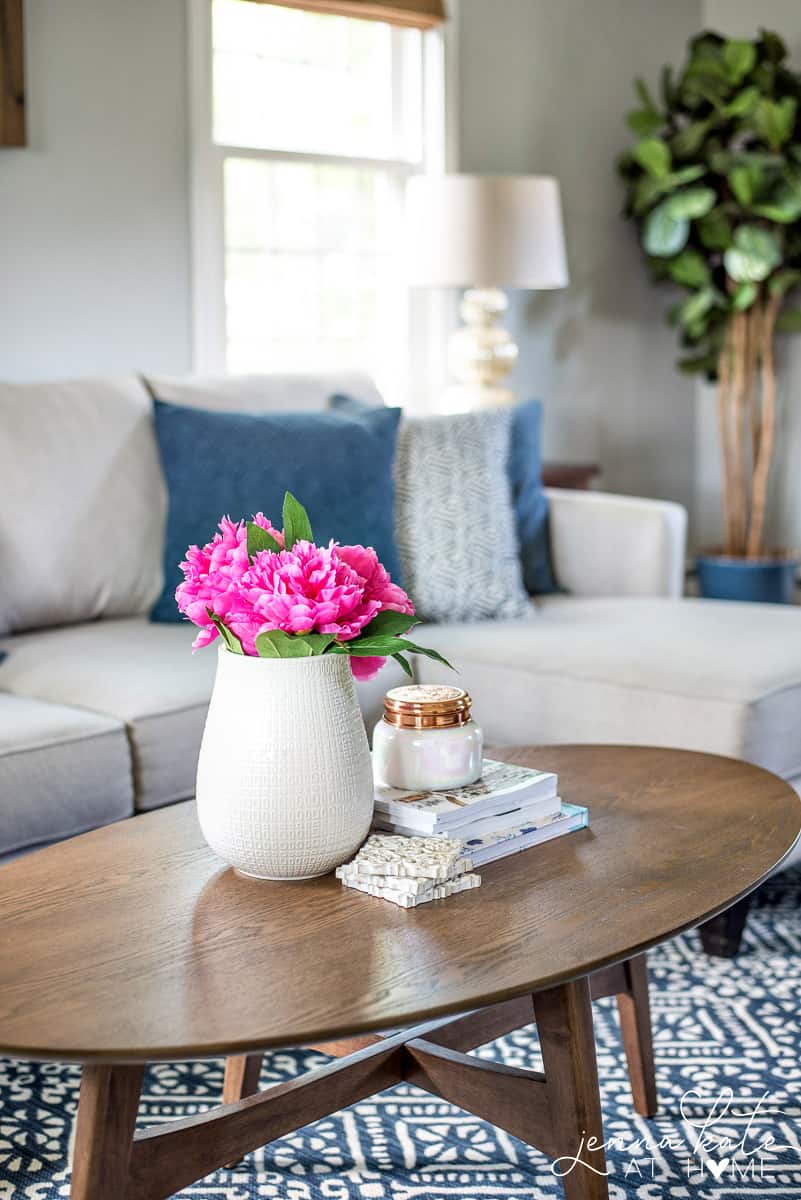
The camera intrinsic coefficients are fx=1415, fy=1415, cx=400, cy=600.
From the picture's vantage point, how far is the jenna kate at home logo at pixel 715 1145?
5.49 feet

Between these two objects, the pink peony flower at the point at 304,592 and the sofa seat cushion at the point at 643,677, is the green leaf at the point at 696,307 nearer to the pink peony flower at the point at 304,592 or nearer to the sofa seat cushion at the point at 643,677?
the sofa seat cushion at the point at 643,677

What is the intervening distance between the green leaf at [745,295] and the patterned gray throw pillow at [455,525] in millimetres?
1783

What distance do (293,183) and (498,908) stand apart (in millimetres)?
3059

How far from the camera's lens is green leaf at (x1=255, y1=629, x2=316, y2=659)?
4.42 ft

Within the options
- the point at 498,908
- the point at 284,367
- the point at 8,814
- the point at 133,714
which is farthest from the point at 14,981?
the point at 284,367

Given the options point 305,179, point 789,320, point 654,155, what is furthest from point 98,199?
point 789,320

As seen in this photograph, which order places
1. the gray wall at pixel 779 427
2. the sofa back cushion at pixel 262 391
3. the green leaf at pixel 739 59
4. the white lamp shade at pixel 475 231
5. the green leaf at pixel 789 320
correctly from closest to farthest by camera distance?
1. the sofa back cushion at pixel 262 391
2. the white lamp shade at pixel 475 231
3. the green leaf at pixel 739 59
4. the green leaf at pixel 789 320
5. the gray wall at pixel 779 427

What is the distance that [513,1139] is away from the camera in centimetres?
176

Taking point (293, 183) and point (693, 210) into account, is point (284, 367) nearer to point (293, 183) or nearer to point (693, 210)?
point (293, 183)

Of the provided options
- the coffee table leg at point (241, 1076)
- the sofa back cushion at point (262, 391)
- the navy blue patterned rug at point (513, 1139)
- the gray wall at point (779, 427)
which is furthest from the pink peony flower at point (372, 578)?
the gray wall at point (779, 427)

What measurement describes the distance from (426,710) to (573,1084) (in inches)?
16.3

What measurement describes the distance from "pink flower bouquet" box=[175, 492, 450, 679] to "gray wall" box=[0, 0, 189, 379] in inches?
88.1

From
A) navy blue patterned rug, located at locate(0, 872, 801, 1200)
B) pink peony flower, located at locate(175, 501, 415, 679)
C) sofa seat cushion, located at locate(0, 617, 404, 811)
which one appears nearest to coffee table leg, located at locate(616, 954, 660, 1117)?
navy blue patterned rug, located at locate(0, 872, 801, 1200)

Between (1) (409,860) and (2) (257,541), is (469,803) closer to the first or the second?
(1) (409,860)
